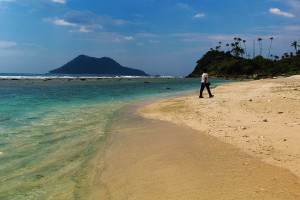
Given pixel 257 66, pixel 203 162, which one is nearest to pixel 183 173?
pixel 203 162

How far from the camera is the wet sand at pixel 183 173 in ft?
11.1

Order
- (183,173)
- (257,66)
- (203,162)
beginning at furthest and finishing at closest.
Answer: (257,66) < (203,162) < (183,173)

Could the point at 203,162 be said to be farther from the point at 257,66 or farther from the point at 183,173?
the point at 257,66

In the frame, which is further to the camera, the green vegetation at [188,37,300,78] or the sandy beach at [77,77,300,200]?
the green vegetation at [188,37,300,78]

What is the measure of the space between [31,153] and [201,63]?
17952cm

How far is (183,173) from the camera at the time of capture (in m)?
4.14

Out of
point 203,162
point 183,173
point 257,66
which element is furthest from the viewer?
point 257,66

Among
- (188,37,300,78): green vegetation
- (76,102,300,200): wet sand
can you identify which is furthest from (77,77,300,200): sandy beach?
(188,37,300,78): green vegetation

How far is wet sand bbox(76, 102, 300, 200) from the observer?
3.39 m

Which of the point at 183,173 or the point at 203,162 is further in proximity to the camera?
the point at 203,162

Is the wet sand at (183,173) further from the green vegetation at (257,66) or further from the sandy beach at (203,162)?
the green vegetation at (257,66)

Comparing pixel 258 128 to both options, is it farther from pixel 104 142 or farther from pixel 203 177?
pixel 104 142

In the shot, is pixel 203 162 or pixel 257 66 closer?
pixel 203 162

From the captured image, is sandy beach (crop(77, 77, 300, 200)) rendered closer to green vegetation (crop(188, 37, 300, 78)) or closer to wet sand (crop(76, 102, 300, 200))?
wet sand (crop(76, 102, 300, 200))
